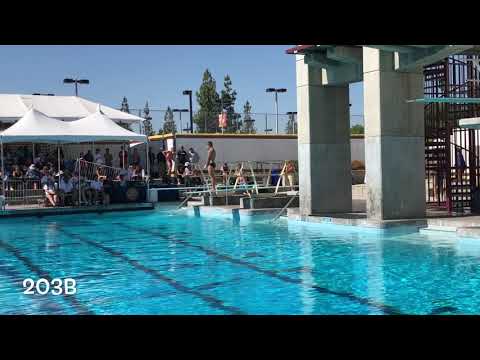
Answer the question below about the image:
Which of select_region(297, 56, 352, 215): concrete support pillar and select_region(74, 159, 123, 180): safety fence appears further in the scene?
select_region(74, 159, 123, 180): safety fence

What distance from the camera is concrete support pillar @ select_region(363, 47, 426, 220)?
1323 cm

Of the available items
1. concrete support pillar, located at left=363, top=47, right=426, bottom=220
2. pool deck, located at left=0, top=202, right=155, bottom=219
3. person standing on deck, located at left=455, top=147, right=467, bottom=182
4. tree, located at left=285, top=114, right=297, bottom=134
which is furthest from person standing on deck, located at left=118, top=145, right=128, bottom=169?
concrete support pillar, located at left=363, top=47, right=426, bottom=220

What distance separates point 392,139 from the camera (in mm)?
13305

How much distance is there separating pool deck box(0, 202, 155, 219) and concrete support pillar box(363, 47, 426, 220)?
972 centimetres

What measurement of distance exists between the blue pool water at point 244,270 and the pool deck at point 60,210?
4000mm

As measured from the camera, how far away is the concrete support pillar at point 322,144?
1582cm

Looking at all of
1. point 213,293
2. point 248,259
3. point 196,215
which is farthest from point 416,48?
point 196,215

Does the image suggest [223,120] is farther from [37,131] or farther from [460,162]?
[460,162]

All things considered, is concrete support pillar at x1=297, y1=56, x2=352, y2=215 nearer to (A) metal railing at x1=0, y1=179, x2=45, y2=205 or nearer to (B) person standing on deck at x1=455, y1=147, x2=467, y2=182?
(B) person standing on deck at x1=455, y1=147, x2=467, y2=182

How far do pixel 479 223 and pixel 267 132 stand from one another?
24.3 metres

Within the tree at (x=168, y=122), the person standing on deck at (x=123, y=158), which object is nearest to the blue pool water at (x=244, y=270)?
the person standing on deck at (x=123, y=158)

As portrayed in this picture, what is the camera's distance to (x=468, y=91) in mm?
15219

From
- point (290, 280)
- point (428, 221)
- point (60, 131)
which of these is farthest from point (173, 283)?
point (60, 131)
